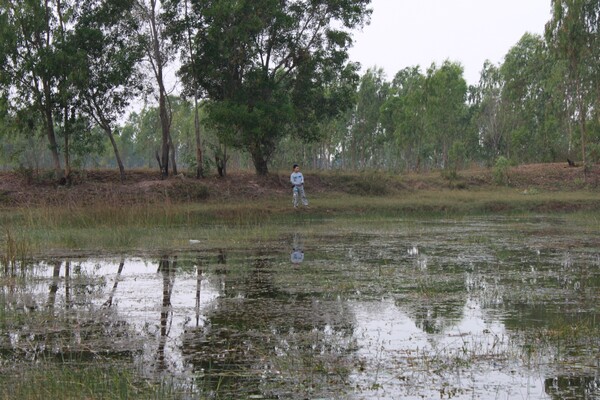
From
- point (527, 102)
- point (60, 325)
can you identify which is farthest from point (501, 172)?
point (60, 325)

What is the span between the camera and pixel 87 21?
32906 mm

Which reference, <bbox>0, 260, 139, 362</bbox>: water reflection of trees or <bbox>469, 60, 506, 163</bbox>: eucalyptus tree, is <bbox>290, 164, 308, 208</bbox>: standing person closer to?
<bbox>0, 260, 139, 362</bbox>: water reflection of trees

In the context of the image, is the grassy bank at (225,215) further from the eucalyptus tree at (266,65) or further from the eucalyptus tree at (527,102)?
the eucalyptus tree at (527,102)

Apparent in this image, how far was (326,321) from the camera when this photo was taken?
7.99 metres

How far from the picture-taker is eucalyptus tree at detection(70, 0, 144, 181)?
32.4 m

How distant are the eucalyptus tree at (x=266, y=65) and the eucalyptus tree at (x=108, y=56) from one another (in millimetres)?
3001

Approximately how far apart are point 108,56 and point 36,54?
3672 mm

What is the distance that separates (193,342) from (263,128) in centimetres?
2530

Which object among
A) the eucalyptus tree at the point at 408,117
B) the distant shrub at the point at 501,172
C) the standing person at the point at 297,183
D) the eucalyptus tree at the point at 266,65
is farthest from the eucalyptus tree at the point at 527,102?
the standing person at the point at 297,183

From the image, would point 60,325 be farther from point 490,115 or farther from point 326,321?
point 490,115

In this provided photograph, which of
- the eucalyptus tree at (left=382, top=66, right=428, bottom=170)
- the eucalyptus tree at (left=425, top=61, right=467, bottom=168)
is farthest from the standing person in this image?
the eucalyptus tree at (left=425, top=61, right=467, bottom=168)

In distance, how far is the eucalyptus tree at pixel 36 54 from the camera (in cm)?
3042

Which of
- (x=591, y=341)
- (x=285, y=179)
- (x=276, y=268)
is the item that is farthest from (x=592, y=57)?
(x=591, y=341)

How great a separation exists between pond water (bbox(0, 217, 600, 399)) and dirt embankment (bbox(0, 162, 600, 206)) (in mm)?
14229
